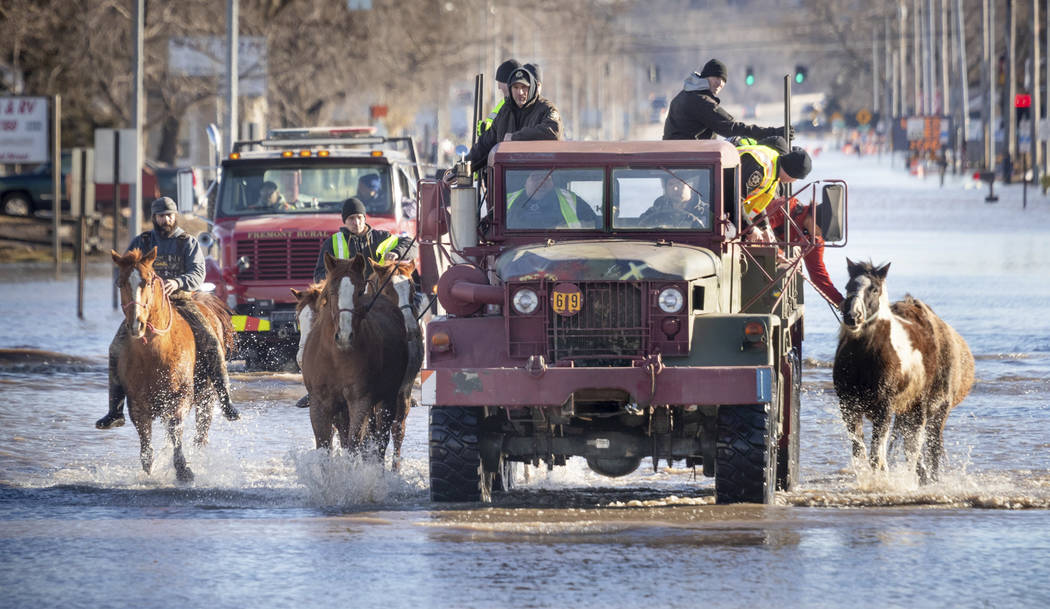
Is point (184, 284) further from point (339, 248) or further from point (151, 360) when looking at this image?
point (339, 248)

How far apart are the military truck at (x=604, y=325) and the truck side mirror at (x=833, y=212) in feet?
0.04

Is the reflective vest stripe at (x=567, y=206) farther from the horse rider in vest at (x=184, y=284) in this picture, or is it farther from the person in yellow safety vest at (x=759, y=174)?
the horse rider in vest at (x=184, y=284)

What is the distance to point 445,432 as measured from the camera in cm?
1173

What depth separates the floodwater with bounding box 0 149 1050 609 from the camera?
937 cm

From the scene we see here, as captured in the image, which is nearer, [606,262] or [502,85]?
[606,262]

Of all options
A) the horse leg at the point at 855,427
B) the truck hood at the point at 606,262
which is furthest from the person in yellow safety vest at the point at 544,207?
the horse leg at the point at 855,427

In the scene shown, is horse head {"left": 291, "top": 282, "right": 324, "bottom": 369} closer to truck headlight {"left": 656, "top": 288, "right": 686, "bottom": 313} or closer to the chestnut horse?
the chestnut horse

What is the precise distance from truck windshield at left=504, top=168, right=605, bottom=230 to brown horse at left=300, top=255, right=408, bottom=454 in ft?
3.58

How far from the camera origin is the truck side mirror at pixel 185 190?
21000 millimetres

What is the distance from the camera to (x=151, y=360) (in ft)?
44.6

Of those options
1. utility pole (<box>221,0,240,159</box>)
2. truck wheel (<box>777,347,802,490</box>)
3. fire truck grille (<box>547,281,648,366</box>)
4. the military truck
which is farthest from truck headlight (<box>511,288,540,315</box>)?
utility pole (<box>221,0,240,159</box>)

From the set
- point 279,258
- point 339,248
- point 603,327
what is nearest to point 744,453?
point 603,327

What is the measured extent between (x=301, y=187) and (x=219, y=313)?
6904 mm

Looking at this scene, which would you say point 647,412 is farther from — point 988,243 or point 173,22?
point 173,22
